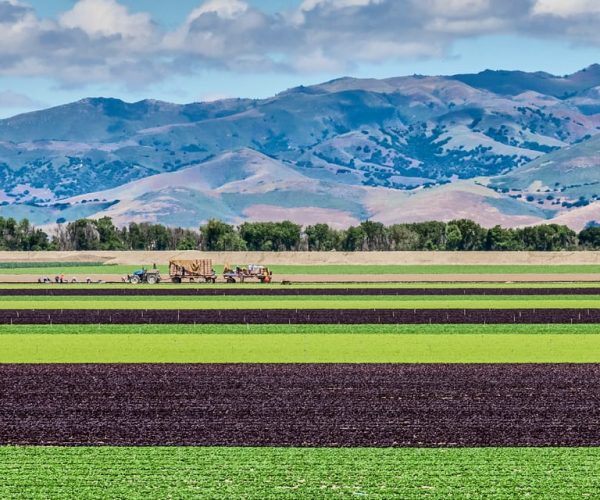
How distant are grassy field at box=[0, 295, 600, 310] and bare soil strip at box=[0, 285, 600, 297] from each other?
4.32m

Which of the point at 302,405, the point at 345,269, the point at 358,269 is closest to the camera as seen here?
the point at 302,405

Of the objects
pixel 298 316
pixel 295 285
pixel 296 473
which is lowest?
pixel 295 285

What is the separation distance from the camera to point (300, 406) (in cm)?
3688

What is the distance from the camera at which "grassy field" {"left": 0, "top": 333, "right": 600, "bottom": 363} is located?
169 ft

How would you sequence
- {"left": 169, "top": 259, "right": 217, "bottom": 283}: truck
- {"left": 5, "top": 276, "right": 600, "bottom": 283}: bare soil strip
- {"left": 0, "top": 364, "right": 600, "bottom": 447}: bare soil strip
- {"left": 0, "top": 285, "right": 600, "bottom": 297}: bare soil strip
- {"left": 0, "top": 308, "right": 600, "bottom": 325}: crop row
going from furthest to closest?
{"left": 169, "top": 259, "right": 217, "bottom": 283}: truck
{"left": 5, "top": 276, "right": 600, "bottom": 283}: bare soil strip
{"left": 0, "top": 285, "right": 600, "bottom": 297}: bare soil strip
{"left": 0, "top": 308, "right": 600, "bottom": 325}: crop row
{"left": 0, "top": 364, "right": 600, "bottom": 447}: bare soil strip

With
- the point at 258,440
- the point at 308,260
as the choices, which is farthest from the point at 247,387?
the point at 308,260

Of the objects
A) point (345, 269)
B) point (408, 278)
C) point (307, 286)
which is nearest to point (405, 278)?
point (408, 278)

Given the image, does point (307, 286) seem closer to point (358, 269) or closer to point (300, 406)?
point (358, 269)

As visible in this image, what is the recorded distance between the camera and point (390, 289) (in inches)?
4338

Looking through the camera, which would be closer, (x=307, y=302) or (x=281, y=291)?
(x=307, y=302)

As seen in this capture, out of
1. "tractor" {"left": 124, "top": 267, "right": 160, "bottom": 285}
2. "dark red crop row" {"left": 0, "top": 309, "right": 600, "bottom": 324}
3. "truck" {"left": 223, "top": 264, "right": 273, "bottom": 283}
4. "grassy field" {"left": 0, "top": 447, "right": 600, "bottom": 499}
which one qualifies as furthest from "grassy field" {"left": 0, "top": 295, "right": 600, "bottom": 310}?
"grassy field" {"left": 0, "top": 447, "right": 600, "bottom": 499}

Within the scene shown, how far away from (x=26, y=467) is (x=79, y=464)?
1170mm

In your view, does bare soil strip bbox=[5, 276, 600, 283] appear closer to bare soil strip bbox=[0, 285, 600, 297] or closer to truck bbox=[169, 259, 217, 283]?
truck bbox=[169, 259, 217, 283]

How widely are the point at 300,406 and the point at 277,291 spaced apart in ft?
235
